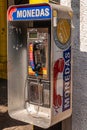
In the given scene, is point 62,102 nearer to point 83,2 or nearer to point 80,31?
point 80,31

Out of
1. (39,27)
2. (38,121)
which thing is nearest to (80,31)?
(39,27)

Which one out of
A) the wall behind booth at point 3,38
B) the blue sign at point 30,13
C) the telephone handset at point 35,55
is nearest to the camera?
the blue sign at point 30,13

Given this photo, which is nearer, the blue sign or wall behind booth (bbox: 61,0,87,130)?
the blue sign

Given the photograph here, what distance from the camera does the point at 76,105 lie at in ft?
9.09

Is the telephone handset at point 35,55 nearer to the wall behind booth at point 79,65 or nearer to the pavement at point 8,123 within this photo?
the wall behind booth at point 79,65

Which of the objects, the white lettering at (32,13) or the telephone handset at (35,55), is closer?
the white lettering at (32,13)

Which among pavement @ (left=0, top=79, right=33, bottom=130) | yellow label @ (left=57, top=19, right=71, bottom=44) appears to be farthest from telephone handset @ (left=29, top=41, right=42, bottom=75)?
pavement @ (left=0, top=79, right=33, bottom=130)

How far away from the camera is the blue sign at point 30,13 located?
2.37 meters

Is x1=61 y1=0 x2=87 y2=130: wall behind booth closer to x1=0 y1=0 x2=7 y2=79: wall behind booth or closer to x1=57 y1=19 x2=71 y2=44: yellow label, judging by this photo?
x1=57 y1=19 x2=71 y2=44: yellow label

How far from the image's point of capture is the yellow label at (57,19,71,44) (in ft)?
7.96

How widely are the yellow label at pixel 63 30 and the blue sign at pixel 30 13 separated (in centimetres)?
12

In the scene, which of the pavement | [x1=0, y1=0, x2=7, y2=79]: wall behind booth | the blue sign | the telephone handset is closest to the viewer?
the blue sign

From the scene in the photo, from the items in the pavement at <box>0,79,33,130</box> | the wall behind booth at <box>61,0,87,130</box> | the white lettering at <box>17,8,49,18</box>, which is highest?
the white lettering at <box>17,8,49,18</box>

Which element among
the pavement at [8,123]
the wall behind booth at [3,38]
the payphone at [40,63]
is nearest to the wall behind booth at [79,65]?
the payphone at [40,63]
